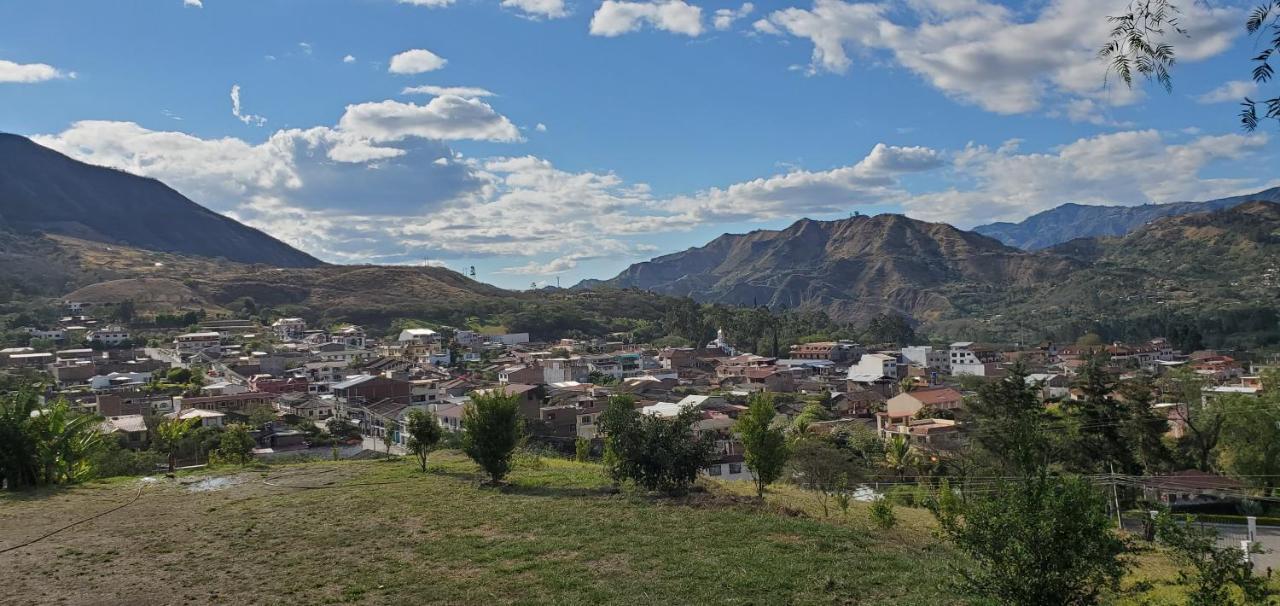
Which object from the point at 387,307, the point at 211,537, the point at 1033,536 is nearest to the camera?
the point at 1033,536

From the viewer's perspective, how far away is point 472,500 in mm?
17609

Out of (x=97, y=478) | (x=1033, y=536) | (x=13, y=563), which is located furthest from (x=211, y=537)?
(x=1033, y=536)

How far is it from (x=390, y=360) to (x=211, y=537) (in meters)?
60.2

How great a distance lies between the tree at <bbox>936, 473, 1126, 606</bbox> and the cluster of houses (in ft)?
71.4

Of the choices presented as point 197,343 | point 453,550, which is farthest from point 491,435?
point 197,343

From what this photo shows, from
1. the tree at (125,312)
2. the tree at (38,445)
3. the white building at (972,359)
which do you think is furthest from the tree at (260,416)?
the white building at (972,359)

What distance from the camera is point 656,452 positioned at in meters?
18.3

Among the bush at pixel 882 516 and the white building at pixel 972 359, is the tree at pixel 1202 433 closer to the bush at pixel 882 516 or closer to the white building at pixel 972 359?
the bush at pixel 882 516

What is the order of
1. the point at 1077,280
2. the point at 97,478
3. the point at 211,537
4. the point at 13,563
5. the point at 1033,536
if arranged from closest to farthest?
the point at 1033,536, the point at 13,563, the point at 211,537, the point at 97,478, the point at 1077,280

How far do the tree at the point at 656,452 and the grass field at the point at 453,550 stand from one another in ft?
2.24

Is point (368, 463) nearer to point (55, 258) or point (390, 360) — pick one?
point (390, 360)

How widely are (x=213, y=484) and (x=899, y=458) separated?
27696 mm

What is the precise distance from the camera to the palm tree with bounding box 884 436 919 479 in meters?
33.7

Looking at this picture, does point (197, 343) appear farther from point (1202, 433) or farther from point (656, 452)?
point (1202, 433)
